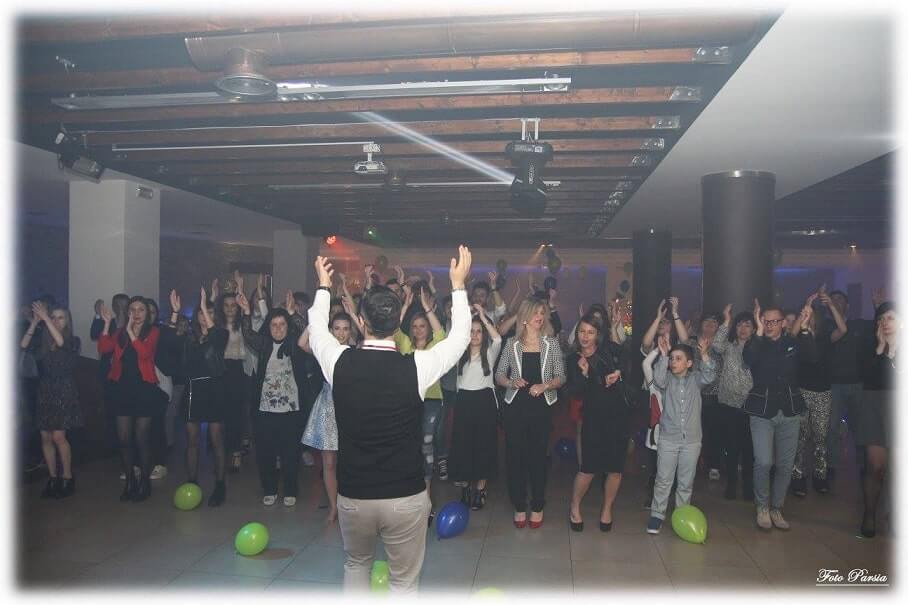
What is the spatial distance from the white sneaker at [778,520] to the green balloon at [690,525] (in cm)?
68

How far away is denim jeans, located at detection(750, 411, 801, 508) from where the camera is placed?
14.6 ft

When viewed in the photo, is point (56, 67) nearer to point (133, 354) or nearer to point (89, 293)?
point (133, 354)

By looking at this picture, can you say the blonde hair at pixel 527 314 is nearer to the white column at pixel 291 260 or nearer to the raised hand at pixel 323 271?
the raised hand at pixel 323 271

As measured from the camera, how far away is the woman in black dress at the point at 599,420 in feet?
14.5

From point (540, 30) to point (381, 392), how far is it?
73.5 inches

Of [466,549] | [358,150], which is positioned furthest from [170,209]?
[466,549]

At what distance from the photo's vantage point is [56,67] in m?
4.14

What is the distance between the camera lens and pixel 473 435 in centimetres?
480

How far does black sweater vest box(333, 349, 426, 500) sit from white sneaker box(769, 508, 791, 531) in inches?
131

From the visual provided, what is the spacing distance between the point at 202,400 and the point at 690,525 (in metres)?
3.59

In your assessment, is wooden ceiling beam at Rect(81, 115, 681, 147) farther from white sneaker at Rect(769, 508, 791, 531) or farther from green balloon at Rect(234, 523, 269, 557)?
green balloon at Rect(234, 523, 269, 557)

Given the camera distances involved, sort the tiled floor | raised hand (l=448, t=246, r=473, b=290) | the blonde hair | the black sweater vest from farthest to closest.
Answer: the blonde hair
the tiled floor
raised hand (l=448, t=246, r=473, b=290)
the black sweater vest

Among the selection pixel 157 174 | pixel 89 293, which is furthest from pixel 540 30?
pixel 89 293

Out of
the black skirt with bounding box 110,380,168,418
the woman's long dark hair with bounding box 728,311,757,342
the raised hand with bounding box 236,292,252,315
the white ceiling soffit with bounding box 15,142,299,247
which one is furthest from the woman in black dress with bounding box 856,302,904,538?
the white ceiling soffit with bounding box 15,142,299,247
